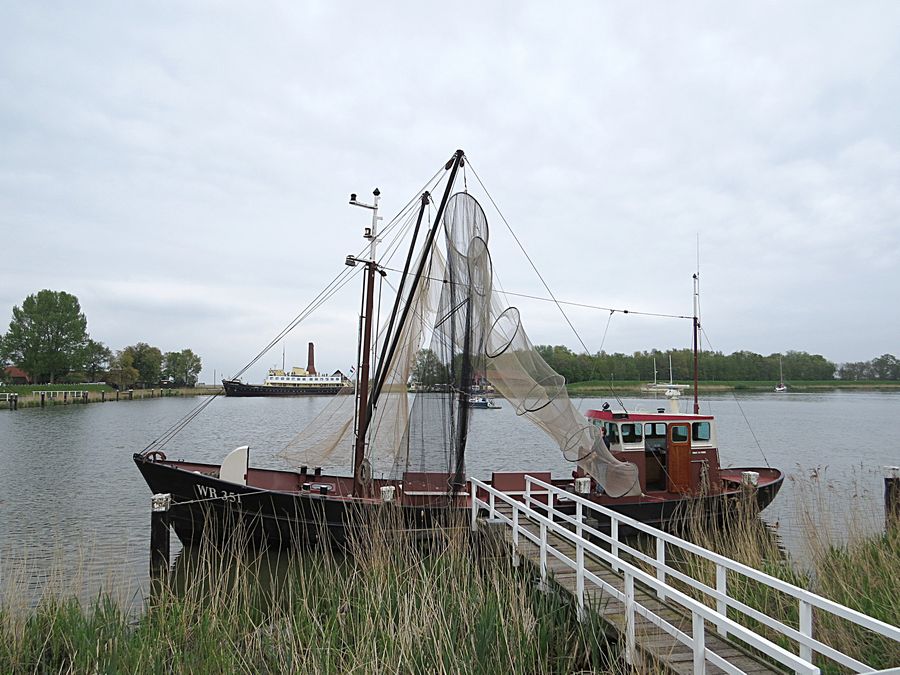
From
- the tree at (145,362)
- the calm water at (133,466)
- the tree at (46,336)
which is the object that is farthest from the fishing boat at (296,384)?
the calm water at (133,466)

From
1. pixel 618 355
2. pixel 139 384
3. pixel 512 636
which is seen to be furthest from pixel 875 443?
pixel 139 384

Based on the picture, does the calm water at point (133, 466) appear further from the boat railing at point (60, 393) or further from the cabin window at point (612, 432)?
the boat railing at point (60, 393)

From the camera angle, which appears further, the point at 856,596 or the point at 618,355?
the point at 618,355

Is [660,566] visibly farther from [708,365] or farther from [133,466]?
[708,365]

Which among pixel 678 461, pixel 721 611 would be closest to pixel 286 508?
pixel 721 611

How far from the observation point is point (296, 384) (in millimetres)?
113562

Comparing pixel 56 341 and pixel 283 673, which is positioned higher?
pixel 56 341

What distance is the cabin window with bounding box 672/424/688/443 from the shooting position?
1357cm

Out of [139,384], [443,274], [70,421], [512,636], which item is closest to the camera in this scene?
[512,636]

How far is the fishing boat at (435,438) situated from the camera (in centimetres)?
1011

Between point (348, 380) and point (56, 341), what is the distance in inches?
3123

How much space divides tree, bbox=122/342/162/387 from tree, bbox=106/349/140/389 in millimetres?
3338

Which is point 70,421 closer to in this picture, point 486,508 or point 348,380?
point 348,380

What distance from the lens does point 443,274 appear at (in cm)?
1109
